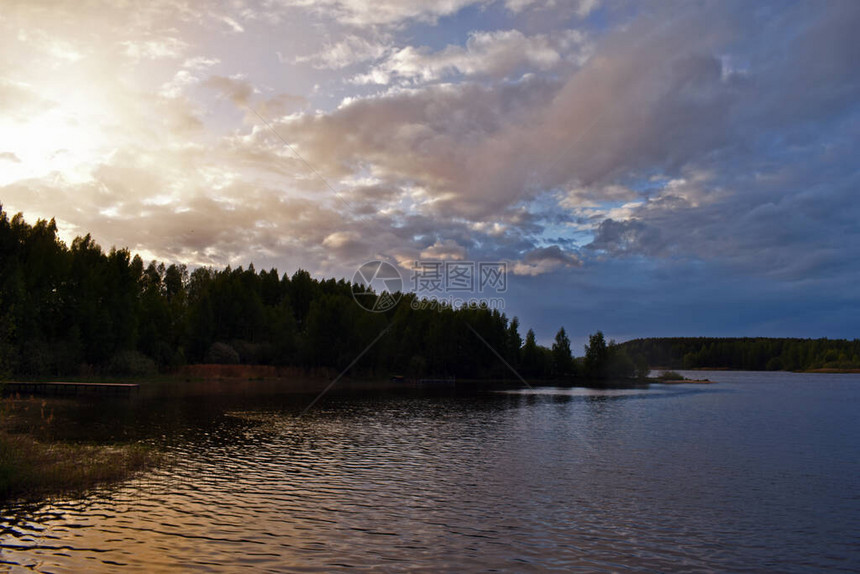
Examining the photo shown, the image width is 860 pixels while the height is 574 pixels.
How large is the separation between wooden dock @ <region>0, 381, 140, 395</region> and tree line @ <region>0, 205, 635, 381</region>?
24.8ft

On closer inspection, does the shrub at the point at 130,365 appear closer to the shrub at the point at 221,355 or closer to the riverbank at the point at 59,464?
the shrub at the point at 221,355

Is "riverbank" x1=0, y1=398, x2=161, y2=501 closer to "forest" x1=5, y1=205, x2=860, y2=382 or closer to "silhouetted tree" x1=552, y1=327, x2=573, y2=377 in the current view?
"forest" x1=5, y1=205, x2=860, y2=382

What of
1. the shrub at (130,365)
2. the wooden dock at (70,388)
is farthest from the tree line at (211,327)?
the wooden dock at (70,388)

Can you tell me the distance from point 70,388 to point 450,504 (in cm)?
7287

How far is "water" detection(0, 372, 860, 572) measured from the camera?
18.0 meters

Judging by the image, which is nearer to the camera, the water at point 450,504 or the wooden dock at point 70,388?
the water at point 450,504

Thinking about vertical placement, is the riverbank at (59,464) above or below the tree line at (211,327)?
below

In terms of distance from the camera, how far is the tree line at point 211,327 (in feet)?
287

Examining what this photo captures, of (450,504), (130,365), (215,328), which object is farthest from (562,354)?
(450,504)

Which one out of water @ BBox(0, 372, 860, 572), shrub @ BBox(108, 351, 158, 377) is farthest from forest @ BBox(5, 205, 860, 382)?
water @ BBox(0, 372, 860, 572)

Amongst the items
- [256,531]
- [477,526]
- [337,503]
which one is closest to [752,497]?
[477,526]

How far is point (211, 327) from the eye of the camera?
135 metres

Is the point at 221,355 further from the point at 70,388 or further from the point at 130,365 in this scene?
the point at 70,388

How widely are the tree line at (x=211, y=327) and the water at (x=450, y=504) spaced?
37.5ft
